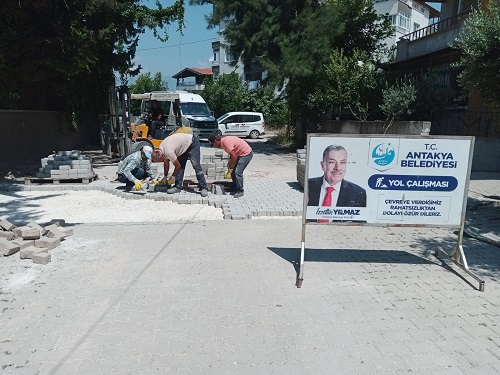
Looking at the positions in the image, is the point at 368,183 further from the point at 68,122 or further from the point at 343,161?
the point at 68,122

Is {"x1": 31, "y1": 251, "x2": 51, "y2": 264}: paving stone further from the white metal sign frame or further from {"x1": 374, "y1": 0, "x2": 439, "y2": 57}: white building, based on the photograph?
{"x1": 374, "y1": 0, "x2": 439, "y2": 57}: white building

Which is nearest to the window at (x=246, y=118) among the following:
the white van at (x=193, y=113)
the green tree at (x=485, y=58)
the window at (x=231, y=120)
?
the window at (x=231, y=120)

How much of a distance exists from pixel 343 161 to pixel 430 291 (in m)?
1.72

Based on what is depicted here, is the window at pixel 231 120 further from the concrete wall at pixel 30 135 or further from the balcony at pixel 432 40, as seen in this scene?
the concrete wall at pixel 30 135

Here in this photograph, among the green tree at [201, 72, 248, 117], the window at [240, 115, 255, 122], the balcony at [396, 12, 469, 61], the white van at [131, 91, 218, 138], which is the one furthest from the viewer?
the green tree at [201, 72, 248, 117]

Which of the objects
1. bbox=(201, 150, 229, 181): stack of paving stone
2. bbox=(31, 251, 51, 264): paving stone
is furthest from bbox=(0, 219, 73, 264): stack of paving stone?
bbox=(201, 150, 229, 181): stack of paving stone

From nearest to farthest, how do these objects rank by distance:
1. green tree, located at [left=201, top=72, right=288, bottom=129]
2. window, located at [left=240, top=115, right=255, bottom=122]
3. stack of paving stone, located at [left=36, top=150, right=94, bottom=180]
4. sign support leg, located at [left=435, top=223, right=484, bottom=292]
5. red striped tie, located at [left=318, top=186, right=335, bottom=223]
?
sign support leg, located at [left=435, top=223, right=484, bottom=292], red striped tie, located at [left=318, top=186, right=335, bottom=223], stack of paving stone, located at [left=36, top=150, right=94, bottom=180], window, located at [left=240, top=115, right=255, bottom=122], green tree, located at [left=201, top=72, right=288, bottom=129]

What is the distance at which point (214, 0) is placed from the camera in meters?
18.6

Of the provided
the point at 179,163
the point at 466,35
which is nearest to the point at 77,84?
the point at 179,163

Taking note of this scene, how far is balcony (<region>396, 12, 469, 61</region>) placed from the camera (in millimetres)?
14770

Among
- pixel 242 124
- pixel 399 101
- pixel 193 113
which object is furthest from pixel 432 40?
pixel 242 124

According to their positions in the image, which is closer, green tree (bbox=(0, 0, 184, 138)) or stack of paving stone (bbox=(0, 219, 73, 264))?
stack of paving stone (bbox=(0, 219, 73, 264))

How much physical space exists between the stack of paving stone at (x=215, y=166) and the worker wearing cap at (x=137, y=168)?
1355 millimetres

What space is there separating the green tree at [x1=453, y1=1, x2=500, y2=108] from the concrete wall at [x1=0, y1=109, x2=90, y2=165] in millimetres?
13275
